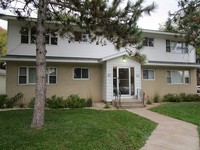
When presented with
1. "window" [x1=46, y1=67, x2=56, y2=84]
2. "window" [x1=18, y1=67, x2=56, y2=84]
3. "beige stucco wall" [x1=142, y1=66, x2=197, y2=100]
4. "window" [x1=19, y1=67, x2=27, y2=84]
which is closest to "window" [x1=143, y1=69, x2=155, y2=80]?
"beige stucco wall" [x1=142, y1=66, x2=197, y2=100]

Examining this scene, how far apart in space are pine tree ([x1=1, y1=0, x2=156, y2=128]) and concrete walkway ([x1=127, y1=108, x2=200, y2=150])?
3.41 metres

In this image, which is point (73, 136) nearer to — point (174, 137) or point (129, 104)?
point (174, 137)

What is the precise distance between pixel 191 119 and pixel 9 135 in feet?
26.3

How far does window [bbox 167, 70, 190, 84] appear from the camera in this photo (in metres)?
17.8

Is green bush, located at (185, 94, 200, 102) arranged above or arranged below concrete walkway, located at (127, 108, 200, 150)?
above

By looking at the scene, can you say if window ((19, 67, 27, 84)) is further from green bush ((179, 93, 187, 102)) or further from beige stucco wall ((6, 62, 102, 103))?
green bush ((179, 93, 187, 102))

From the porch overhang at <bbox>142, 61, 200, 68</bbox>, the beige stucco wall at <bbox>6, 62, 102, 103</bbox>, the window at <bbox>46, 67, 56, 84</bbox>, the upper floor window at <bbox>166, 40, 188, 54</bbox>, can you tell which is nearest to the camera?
the beige stucco wall at <bbox>6, 62, 102, 103</bbox>

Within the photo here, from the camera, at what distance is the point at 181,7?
11.5 meters

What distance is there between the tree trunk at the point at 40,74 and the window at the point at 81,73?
8.13 metres

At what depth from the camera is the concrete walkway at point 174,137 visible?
225 inches

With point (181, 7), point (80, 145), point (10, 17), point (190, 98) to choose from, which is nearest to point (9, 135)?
point (80, 145)

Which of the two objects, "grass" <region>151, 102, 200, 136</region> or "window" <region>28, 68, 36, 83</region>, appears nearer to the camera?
"grass" <region>151, 102, 200, 136</region>

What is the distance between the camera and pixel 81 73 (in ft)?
50.8

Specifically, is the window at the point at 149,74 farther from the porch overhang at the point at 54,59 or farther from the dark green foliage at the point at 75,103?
the dark green foliage at the point at 75,103
